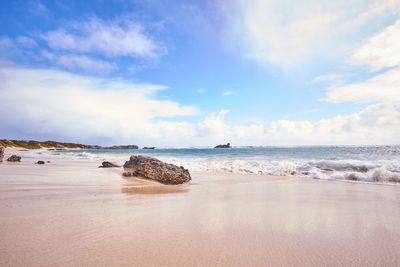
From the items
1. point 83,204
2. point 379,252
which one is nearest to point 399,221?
point 379,252

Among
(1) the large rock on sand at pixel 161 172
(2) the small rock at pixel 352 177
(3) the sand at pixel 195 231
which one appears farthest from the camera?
(2) the small rock at pixel 352 177

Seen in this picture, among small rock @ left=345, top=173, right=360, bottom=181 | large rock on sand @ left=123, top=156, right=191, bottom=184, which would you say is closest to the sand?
large rock on sand @ left=123, top=156, right=191, bottom=184

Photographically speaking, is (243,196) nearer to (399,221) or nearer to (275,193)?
(275,193)

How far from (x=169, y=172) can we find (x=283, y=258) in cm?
748

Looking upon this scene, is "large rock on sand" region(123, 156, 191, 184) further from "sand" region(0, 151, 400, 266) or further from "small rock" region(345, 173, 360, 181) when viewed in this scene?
"small rock" region(345, 173, 360, 181)

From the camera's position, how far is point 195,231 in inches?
161

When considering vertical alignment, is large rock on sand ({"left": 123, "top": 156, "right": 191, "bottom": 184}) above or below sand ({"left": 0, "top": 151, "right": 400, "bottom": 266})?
above

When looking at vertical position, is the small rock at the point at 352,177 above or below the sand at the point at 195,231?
above

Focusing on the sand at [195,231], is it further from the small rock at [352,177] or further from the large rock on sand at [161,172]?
the small rock at [352,177]

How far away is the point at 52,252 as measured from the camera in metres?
3.15

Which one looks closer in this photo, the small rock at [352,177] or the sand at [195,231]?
the sand at [195,231]

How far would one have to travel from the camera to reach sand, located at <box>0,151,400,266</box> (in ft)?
10.3

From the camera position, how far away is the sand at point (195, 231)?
313 cm

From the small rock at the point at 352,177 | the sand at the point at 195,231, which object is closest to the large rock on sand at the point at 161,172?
the sand at the point at 195,231
